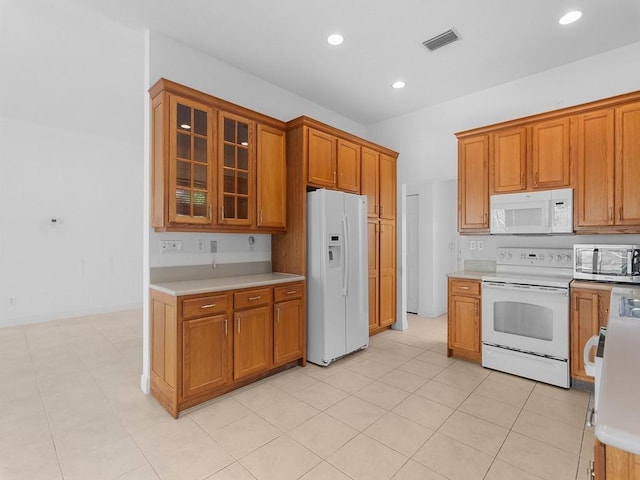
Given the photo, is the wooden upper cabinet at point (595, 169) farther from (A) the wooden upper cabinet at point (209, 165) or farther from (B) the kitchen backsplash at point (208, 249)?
(B) the kitchen backsplash at point (208, 249)

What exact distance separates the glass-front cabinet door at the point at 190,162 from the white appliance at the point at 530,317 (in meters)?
2.84

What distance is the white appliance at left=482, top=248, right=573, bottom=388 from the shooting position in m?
2.92

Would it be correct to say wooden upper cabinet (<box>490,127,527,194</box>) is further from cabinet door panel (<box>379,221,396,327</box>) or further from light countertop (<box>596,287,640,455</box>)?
light countertop (<box>596,287,640,455</box>)

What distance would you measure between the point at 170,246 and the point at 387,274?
285cm

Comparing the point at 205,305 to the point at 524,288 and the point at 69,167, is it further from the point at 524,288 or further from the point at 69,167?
the point at 69,167

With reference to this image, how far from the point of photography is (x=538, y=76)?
3.62 m

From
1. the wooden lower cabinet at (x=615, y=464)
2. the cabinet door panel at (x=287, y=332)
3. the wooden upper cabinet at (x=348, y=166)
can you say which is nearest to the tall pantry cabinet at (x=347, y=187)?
the wooden upper cabinet at (x=348, y=166)

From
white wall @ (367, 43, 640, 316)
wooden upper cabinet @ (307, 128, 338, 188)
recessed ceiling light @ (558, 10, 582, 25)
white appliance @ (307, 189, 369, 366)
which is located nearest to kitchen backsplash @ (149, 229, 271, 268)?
white appliance @ (307, 189, 369, 366)

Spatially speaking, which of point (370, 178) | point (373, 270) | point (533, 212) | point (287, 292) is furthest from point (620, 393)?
point (370, 178)

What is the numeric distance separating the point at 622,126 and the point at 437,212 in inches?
112

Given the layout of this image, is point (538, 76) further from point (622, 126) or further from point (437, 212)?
point (437, 212)

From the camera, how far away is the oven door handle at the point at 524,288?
2.90 meters

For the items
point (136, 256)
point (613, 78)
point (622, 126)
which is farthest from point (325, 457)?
point (136, 256)

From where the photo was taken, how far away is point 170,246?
2.93 metres
